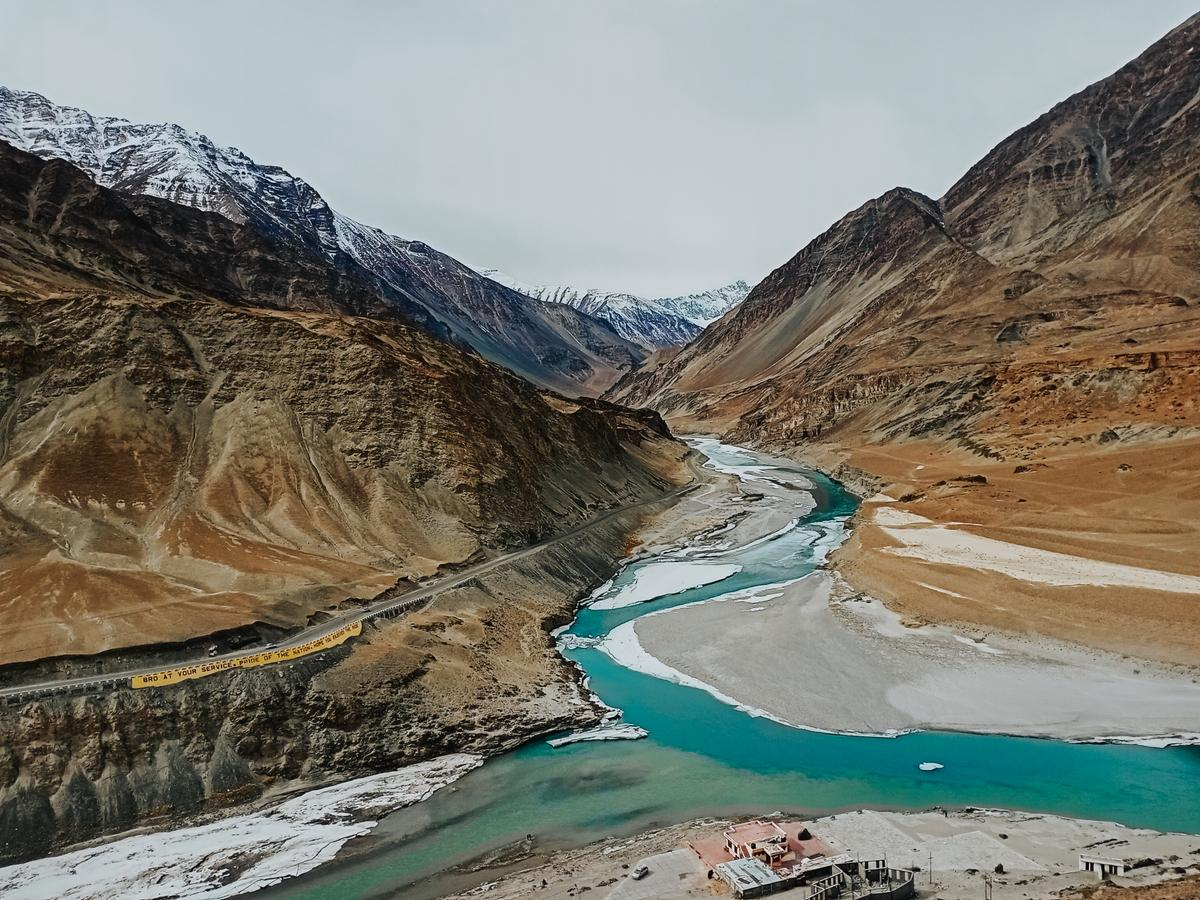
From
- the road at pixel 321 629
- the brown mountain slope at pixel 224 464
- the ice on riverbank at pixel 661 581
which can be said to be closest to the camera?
the road at pixel 321 629

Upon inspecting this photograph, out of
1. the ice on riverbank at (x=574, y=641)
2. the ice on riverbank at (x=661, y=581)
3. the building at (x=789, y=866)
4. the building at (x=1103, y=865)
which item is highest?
the ice on riverbank at (x=661, y=581)

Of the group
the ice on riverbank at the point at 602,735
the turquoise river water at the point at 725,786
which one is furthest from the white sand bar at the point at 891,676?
the ice on riverbank at the point at 602,735

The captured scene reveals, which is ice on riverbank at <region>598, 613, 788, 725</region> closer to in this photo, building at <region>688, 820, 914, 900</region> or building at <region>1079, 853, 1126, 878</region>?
building at <region>688, 820, 914, 900</region>

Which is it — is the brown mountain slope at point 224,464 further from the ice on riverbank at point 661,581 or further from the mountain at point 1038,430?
the mountain at point 1038,430

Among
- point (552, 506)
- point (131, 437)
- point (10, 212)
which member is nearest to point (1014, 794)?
point (552, 506)

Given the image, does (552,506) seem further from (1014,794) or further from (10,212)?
(10,212)

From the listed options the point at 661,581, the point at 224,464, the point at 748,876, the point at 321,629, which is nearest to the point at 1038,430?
the point at 661,581
